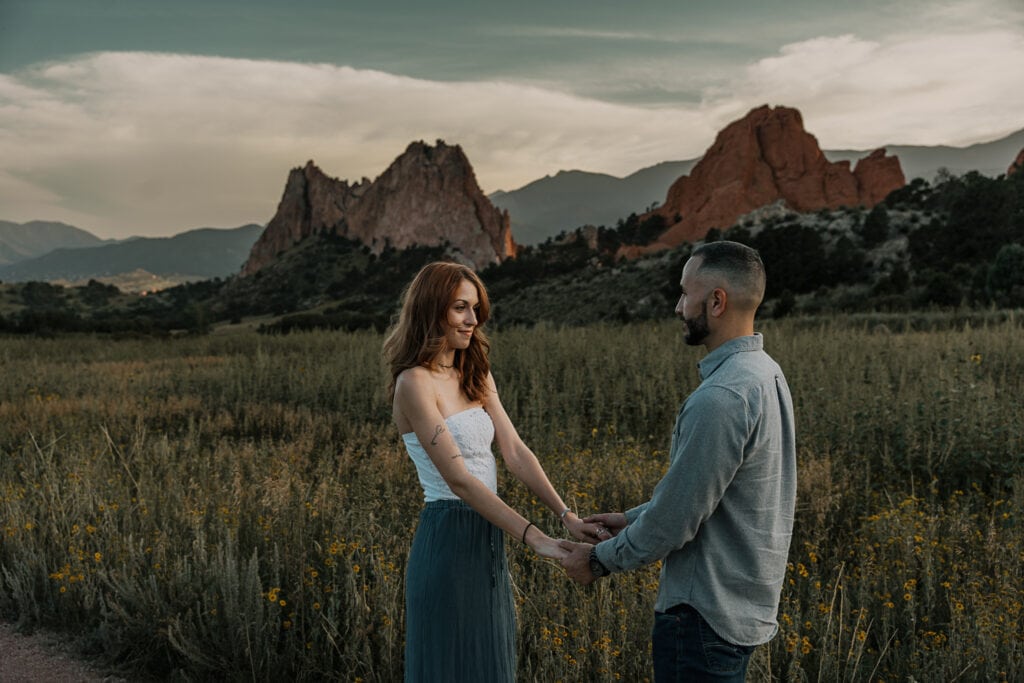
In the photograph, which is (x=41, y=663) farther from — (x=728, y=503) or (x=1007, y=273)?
(x=1007, y=273)

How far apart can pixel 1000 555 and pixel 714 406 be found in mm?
3591

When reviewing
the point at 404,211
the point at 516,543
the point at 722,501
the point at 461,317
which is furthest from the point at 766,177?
the point at 722,501

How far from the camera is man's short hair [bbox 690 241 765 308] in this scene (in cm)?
209

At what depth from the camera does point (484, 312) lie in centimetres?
300

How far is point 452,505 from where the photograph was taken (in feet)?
8.94

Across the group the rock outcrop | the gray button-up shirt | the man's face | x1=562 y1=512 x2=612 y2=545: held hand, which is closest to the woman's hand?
x1=562 y1=512 x2=612 y2=545: held hand

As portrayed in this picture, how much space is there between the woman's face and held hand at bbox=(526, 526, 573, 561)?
2.38 feet

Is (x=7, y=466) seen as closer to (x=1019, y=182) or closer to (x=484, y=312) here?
(x=484, y=312)

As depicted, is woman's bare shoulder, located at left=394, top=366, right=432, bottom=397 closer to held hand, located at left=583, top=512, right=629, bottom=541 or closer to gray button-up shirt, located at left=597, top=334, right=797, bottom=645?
held hand, located at left=583, top=512, right=629, bottom=541

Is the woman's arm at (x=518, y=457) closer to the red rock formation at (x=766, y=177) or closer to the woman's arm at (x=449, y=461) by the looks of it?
the woman's arm at (x=449, y=461)

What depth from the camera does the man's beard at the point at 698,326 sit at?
214cm

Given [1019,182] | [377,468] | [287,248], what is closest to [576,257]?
[1019,182]

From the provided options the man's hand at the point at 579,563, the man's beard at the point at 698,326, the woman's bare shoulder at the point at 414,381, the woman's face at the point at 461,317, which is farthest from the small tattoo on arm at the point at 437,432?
the man's beard at the point at 698,326

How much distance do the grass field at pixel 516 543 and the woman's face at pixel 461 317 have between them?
161 centimetres
